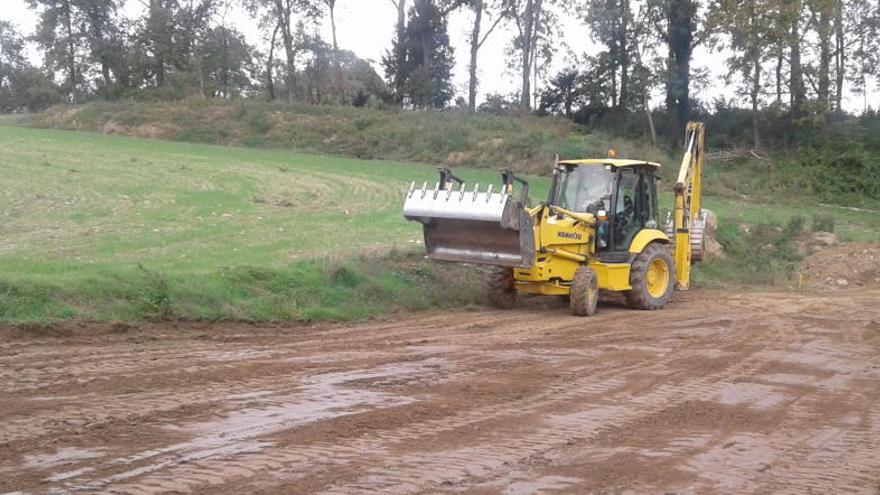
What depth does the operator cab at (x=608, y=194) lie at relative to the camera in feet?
47.7

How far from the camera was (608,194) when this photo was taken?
14625mm

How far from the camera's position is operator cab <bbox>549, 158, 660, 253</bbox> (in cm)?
1454

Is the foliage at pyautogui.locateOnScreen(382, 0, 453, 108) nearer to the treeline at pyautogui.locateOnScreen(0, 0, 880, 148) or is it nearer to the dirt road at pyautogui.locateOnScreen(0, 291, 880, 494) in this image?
the treeline at pyautogui.locateOnScreen(0, 0, 880, 148)

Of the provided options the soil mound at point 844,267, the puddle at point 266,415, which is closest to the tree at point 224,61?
the soil mound at point 844,267

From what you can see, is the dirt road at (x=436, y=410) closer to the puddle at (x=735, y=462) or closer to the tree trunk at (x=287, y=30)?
the puddle at (x=735, y=462)

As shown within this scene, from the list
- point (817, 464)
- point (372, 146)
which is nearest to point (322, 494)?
point (817, 464)

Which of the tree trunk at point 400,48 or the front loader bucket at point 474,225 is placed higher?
the tree trunk at point 400,48

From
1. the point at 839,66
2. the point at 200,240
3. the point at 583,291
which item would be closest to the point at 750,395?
the point at 583,291

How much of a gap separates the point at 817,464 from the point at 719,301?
9.90 m

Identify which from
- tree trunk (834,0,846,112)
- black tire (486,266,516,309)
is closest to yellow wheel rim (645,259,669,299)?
black tire (486,266,516,309)

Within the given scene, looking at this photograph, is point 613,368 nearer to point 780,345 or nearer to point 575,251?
point 780,345

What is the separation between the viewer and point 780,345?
37.5 feet

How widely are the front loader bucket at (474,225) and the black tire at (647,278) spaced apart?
2.34m

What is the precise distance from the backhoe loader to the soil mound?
551 cm
